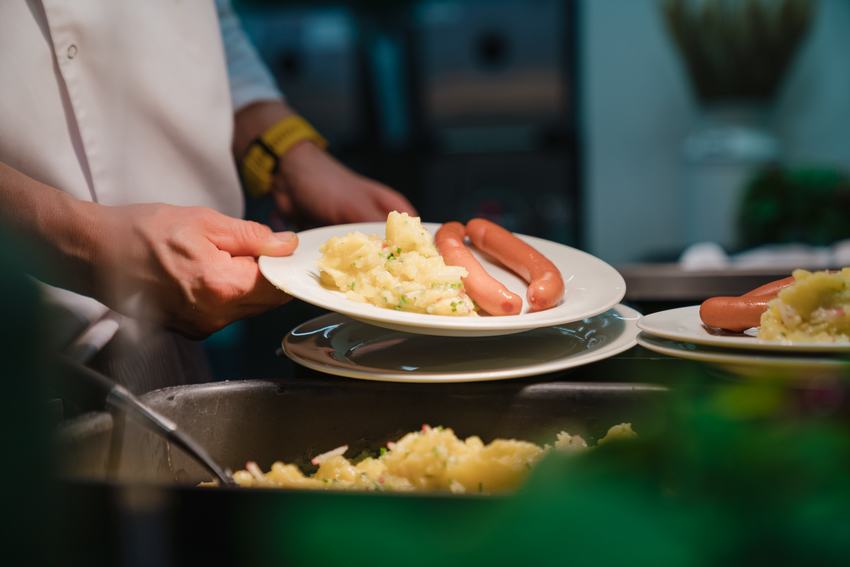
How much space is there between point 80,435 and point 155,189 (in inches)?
29.4

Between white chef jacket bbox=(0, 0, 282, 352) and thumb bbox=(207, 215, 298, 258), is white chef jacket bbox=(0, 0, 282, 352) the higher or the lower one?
the higher one

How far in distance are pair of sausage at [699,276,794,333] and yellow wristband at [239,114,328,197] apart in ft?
4.46

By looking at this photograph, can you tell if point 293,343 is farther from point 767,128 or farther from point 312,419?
point 767,128

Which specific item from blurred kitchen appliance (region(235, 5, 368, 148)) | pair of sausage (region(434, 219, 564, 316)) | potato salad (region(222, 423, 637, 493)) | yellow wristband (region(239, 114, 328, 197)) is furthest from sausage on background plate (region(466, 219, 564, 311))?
blurred kitchen appliance (region(235, 5, 368, 148))

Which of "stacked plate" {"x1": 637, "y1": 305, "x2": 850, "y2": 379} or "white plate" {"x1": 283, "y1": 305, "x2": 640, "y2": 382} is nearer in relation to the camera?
"stacked plate" {"x1": 637, "y1": 305, "x2": 850, "y2": 379}

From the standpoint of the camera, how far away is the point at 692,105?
4613 millimetres

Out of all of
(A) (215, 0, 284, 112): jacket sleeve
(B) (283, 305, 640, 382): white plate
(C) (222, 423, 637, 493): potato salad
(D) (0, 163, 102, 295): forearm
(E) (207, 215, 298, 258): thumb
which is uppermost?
(A) (215, 0, 284, 112): jacket sleeve

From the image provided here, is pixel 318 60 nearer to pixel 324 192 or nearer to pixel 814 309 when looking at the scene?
pixel 324 192

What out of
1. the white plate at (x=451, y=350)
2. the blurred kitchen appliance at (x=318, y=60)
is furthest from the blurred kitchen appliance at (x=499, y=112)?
the white plate at (x=451, y=350)

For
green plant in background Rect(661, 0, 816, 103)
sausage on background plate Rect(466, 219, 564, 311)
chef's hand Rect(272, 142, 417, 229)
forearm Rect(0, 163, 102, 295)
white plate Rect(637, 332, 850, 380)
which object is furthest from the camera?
green plant in background Rect(661, 0, 816, 103)

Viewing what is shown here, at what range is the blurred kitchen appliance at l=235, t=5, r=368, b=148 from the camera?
4.07 m

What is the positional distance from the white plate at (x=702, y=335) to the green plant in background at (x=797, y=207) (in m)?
2.78

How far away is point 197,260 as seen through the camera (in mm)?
1000

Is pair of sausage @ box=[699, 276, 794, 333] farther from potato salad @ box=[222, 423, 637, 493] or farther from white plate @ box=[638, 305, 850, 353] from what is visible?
potato salad @ box=[222, 423, 637, 493]
